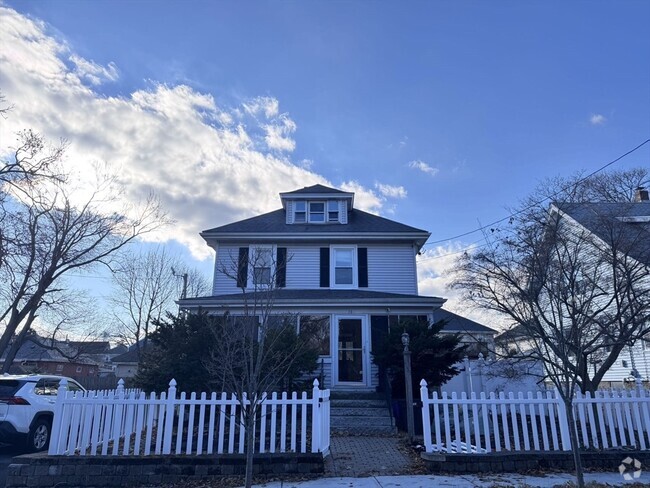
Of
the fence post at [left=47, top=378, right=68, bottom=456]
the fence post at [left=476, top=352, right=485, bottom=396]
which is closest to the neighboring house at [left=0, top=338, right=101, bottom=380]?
the fence post at [left=476, top=352, right=485, bottom=396]

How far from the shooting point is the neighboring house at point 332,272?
14523 mm

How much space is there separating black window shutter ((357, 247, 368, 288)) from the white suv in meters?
10.7

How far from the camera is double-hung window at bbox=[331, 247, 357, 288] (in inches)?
654

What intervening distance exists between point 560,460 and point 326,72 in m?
10.6

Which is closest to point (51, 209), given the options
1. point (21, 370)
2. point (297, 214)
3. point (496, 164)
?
point (297, 214)

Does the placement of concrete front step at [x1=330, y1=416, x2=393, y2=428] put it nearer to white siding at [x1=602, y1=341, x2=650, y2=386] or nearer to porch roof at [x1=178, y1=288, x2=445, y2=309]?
porch roof at [x1=178, y1=288, x2=445, y2=309]

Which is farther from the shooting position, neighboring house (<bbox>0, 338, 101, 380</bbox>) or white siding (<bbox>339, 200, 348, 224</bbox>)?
neighboring house (<bbox>0, 338, 101, 380</bbox>)

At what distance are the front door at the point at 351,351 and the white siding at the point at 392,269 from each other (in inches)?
82.8

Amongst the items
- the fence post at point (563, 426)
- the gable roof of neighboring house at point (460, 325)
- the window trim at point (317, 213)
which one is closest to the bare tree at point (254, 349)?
the window trim at point (317, 213)

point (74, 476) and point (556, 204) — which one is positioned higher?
point (556, 204)

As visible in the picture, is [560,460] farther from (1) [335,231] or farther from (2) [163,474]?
(1) [335,231]

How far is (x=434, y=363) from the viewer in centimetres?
1159

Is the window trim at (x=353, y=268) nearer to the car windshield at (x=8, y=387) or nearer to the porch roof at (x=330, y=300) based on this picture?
the porch roof at (x=330, y=300)

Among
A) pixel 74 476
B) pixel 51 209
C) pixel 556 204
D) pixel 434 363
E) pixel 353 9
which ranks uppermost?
pixel 353 9
